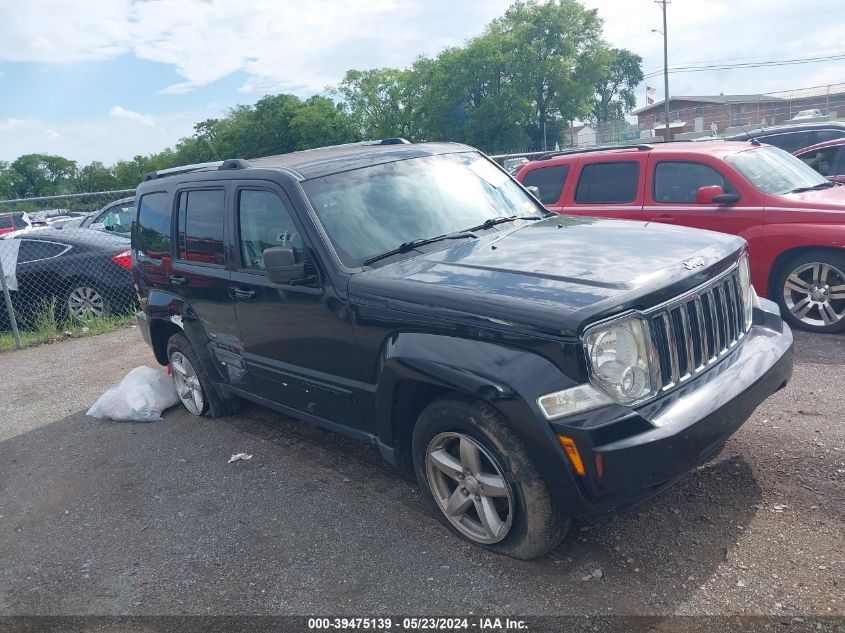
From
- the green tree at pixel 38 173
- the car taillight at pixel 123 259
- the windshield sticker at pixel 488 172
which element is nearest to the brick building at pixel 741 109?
the car taillight at pixel 123 259

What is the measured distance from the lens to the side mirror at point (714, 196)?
22.1 feet

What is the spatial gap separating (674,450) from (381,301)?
1.53 metres

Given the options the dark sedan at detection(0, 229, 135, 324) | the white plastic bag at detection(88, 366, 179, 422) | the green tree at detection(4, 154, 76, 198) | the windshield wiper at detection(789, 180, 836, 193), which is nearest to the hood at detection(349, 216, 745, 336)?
the white plastic bag at detection(88, 366, 179, 422)

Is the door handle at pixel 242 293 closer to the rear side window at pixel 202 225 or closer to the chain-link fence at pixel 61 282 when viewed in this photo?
the rear side window at pixel 202 225

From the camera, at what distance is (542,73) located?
73062 millimetres

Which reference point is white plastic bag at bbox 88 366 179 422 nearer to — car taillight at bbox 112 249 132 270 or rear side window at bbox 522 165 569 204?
car taillight at bbox 112 249 132 270

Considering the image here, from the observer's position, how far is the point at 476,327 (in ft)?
10.3

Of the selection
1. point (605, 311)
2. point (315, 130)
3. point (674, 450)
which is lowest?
point (674, 450)

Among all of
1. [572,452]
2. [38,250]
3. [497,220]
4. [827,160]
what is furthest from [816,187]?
[38,250]

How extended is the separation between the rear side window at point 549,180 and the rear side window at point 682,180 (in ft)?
3.54

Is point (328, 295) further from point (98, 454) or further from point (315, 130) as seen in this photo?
point (315, 130)

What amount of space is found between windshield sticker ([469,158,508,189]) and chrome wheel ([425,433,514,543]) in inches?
82.3

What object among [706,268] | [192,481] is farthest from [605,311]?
[192,481]

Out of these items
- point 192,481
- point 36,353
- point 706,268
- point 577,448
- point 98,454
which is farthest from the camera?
point 36,353
